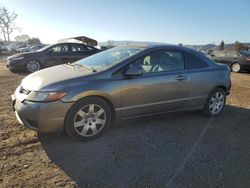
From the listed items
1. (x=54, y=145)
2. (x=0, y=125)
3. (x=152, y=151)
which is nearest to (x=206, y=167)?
(x=152, y=151)

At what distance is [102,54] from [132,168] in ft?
8.46

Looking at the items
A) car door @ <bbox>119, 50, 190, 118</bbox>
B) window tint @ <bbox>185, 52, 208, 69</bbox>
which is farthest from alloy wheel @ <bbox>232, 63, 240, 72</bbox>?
car door @ <bbox>119, 50, 190, 118</bbox>

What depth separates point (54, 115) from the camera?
11.7 ft

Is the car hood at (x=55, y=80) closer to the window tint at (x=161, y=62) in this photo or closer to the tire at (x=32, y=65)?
the window tint at (x=161, y=62)

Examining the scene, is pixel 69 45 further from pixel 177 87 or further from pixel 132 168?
pixel 132 168

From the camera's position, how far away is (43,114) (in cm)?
351

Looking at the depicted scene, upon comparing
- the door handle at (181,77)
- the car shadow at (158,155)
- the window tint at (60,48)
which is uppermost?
the window tint at (60,48)

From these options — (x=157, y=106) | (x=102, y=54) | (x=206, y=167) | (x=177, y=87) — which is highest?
(x=102, y=54)

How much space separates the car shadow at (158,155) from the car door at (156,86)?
1.34 ft

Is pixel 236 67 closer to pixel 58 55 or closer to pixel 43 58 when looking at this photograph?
pixel 58 55

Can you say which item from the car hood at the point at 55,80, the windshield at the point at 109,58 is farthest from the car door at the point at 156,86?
the car hood at the point at 55,80

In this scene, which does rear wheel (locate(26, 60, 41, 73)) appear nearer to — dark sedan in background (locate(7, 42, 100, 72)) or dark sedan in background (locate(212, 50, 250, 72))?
dark sedan in background (locate(7, 42, 100, 72))

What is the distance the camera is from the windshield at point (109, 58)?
168 inches

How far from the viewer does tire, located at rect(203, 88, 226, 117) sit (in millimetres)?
5281
